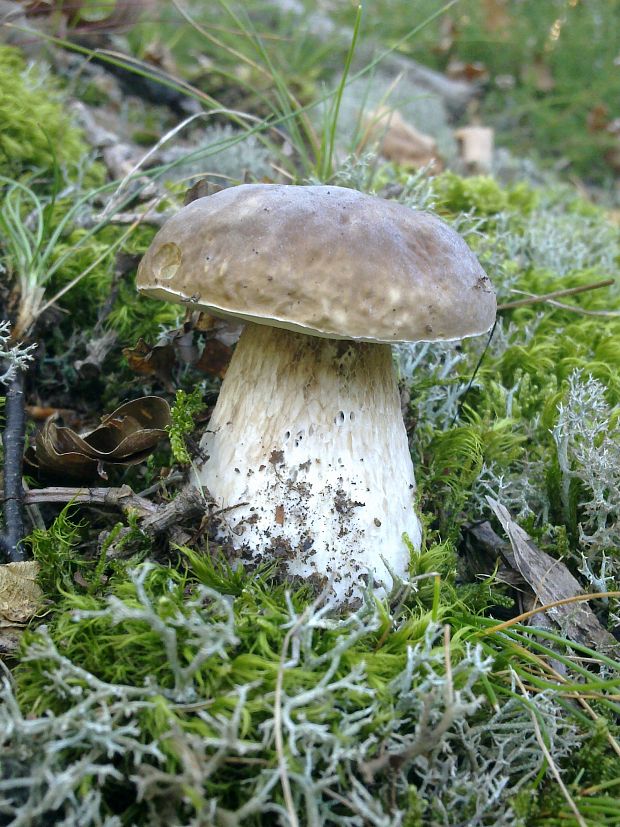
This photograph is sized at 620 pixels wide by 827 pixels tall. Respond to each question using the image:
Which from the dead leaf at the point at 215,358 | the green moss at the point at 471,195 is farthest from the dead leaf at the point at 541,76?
the dead leaf at the point at 215,358

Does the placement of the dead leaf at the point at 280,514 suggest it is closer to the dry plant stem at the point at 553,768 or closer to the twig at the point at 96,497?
the twig at the point at 96,497

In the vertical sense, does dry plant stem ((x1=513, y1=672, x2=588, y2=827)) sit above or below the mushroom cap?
below

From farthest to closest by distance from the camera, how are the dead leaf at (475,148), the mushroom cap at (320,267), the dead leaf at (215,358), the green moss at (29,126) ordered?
the dead leaf at (475,148) < the green moss at (29,126) < the dead leaf at (215,358) < the mushroom cap at (320,267)

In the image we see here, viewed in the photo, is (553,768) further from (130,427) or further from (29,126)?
(29,126)

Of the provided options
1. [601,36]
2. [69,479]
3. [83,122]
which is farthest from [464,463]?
[601,36]

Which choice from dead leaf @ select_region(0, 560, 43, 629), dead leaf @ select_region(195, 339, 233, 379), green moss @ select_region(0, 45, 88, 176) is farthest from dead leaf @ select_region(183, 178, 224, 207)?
dead leaf @ select_region(0, 560, 43, 629)

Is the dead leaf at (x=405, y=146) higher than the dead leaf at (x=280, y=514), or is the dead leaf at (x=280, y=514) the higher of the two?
the dead leaf at (x=405, y=146)

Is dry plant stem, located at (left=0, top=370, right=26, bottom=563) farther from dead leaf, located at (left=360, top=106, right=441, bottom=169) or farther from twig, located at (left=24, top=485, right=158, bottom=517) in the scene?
dead leaf, located at (left=360, top=106, right=441, bottom=169)
